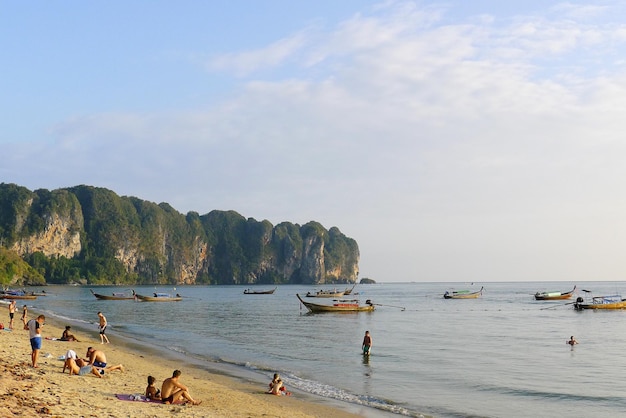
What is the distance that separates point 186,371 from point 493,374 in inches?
536

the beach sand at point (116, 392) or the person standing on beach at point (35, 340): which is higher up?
the person standing on beach at point (35, 340)

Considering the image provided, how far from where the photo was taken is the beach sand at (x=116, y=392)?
41.5ft

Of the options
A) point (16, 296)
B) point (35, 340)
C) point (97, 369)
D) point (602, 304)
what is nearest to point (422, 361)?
point (97, 369)

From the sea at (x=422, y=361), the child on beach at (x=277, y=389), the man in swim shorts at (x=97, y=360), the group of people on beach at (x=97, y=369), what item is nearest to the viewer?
the group of people on beach at (x=97, y=369)

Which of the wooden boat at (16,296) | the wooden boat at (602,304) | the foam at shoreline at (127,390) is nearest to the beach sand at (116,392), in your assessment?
the foam at shoreline at (127,390)

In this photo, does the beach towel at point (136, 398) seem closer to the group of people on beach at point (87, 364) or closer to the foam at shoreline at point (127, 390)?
the foam at shoreline at point (127, 390)

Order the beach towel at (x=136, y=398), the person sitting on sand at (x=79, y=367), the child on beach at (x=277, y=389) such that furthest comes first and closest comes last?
the child on beach at (x=277, y=389) → the person sitting on sand at (x=79, y=367) → the beach towel at (x=136, y=398)

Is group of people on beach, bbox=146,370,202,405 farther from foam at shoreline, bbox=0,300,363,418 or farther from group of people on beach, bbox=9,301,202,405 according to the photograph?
foam at shoreline, bbox=0,300,363,418

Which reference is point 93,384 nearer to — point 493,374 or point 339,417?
point 339,417

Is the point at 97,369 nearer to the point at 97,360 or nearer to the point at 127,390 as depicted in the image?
the point at 97,360

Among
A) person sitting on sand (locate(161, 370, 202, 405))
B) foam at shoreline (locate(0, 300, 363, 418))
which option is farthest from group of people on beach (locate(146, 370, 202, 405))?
foam at shoreline (locate(0, 300, 363, 418))

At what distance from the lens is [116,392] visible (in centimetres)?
1598

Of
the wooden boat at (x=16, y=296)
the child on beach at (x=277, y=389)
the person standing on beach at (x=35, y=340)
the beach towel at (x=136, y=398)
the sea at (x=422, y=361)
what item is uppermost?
the person standing on beach at (x=35, y=340)

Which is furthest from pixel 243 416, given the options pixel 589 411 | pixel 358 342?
pixel 358 342
